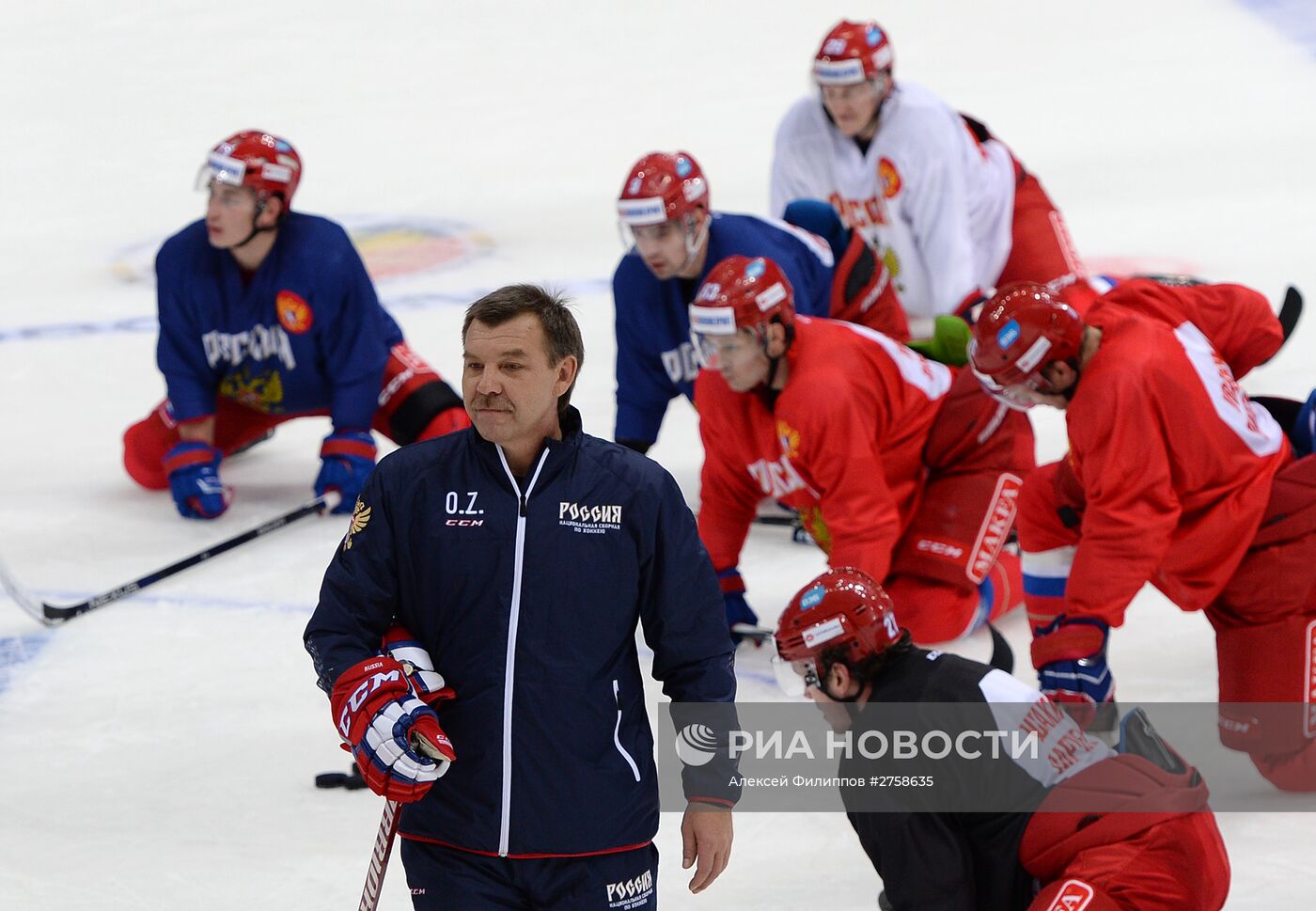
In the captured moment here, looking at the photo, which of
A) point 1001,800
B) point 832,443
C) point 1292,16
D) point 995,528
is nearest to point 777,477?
point 832,443

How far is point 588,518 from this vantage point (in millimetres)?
2162

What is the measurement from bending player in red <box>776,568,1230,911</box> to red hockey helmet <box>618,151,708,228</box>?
1653 millimetres

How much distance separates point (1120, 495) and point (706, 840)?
3.95 ft

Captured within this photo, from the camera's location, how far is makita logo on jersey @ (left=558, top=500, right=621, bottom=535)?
2160mm

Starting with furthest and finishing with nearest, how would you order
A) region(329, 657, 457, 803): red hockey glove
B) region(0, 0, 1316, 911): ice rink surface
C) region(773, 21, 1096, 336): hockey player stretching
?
1. region(773, 21, 1096, 336): hockey player stretching
2. region(0, 0, 1316, 911): ice rink surface
3. region(329, 657, 457, 803): red hockey glove

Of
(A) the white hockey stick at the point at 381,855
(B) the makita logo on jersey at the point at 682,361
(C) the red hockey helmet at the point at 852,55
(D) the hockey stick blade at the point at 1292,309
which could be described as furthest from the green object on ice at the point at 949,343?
(A) the white hockey stick at the point at 381,855

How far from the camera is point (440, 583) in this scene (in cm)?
217

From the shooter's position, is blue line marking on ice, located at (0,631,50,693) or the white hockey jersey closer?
blue line marking on ice, located at (0,631,50,693)

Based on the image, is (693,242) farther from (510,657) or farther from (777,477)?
(510,657)

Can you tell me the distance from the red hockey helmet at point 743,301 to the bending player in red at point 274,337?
1298mm

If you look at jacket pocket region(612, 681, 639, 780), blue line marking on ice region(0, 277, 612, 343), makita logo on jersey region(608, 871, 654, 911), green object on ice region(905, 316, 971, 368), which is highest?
jacket pocket region(612, 681, 639, 780)

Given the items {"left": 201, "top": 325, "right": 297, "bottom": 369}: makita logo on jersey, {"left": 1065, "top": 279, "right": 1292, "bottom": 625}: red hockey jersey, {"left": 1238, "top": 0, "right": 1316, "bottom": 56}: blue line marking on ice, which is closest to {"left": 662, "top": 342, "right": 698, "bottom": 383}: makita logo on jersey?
{"left": 201, "top": 325, "right": 297, "bottom": 369}: makita logo on jersey

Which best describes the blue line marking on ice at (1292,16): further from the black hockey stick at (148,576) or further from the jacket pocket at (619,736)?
the jacket pocket at (619,736)

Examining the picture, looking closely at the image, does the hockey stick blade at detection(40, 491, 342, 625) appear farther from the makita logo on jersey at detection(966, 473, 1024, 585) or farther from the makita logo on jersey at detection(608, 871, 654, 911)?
the makita logo on jersey at detection(608, 871, 654, 911)
